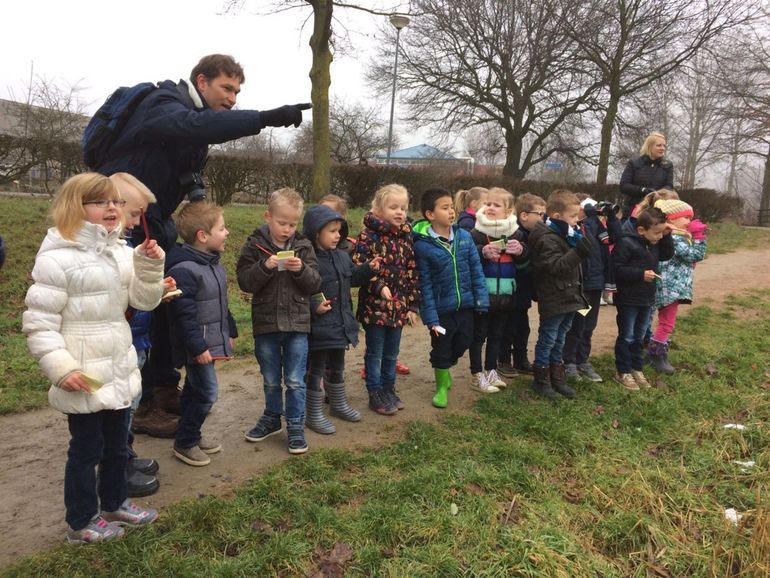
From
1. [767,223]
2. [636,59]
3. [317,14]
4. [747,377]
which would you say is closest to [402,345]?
[747,377]

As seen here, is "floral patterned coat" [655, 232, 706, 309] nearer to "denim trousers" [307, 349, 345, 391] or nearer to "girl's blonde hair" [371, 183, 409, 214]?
"girl's blonde hair" [371, 183, 409, 214]

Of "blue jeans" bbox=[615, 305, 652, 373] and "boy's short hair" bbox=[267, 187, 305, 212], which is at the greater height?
"boy's short hair" bbox=[267, 187, 305, 212]

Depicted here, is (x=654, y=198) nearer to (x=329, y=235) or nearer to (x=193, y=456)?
(x=329, y=235)

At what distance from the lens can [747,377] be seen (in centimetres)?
539

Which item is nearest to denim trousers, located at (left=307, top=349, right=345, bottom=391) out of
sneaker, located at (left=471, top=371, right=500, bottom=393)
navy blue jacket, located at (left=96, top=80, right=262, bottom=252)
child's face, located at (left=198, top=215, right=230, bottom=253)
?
child's face, located at (left=198, top=215, right=230, bottom=253)

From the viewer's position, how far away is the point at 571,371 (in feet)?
17.6

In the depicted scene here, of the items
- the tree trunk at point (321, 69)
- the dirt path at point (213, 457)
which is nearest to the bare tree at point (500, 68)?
the tree trunk at point (321, 69)

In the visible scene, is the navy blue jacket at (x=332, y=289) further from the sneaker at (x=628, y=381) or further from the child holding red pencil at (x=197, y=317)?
the sneaker at (x=628, y=381)

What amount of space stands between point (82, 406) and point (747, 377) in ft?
18.4

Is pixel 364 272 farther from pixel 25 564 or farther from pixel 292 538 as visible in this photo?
pixel 25 564

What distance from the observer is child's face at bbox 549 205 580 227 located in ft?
15.4

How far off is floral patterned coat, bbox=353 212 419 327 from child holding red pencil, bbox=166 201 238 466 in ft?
3.74

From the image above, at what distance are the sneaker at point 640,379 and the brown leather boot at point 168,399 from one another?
3.97 m

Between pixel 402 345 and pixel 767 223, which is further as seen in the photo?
pixel 767 223
